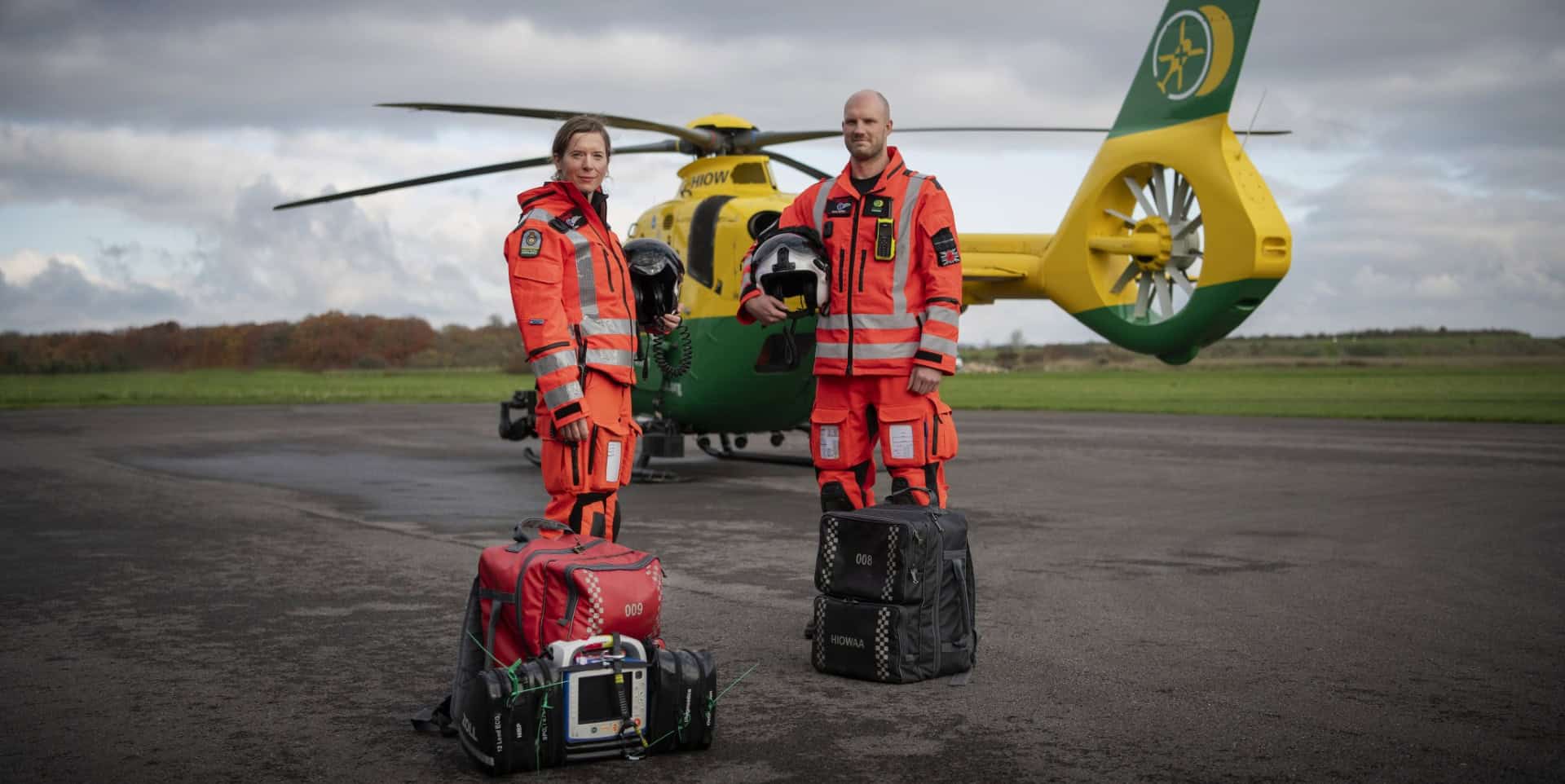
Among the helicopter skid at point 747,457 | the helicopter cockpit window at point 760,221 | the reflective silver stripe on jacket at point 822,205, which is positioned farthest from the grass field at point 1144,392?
the reflective silver stripe on jacket at point 822,205

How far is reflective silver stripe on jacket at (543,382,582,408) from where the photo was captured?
13.4 feet

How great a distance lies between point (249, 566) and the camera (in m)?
6.65

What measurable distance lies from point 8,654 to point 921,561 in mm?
3616

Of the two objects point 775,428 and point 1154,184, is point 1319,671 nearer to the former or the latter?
point 1154,184

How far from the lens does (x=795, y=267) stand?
197 inches

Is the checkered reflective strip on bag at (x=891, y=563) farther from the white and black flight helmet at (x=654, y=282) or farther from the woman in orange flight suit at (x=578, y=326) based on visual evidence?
the white and black flight helmet at (x=654, y=282)

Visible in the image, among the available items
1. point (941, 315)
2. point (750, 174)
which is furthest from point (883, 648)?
point (750, 174)

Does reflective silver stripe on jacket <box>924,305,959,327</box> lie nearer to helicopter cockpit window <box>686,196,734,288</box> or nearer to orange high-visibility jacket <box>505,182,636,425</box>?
orange high-visibility jacket <box>505,182,636,425</box>

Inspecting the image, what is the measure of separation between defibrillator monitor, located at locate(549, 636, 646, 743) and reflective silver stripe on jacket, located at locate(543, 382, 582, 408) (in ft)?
3.12

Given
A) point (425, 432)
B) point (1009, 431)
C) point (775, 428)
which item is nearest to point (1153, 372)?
point (1009, 431)

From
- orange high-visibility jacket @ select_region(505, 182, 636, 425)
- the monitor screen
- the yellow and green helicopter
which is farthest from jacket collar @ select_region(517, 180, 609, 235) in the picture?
the yellow and green helicopter

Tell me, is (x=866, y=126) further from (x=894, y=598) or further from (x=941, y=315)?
(x=894, y=598)

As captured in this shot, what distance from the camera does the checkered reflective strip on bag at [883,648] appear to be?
429 cm

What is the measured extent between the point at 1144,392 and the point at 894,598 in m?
36.5
